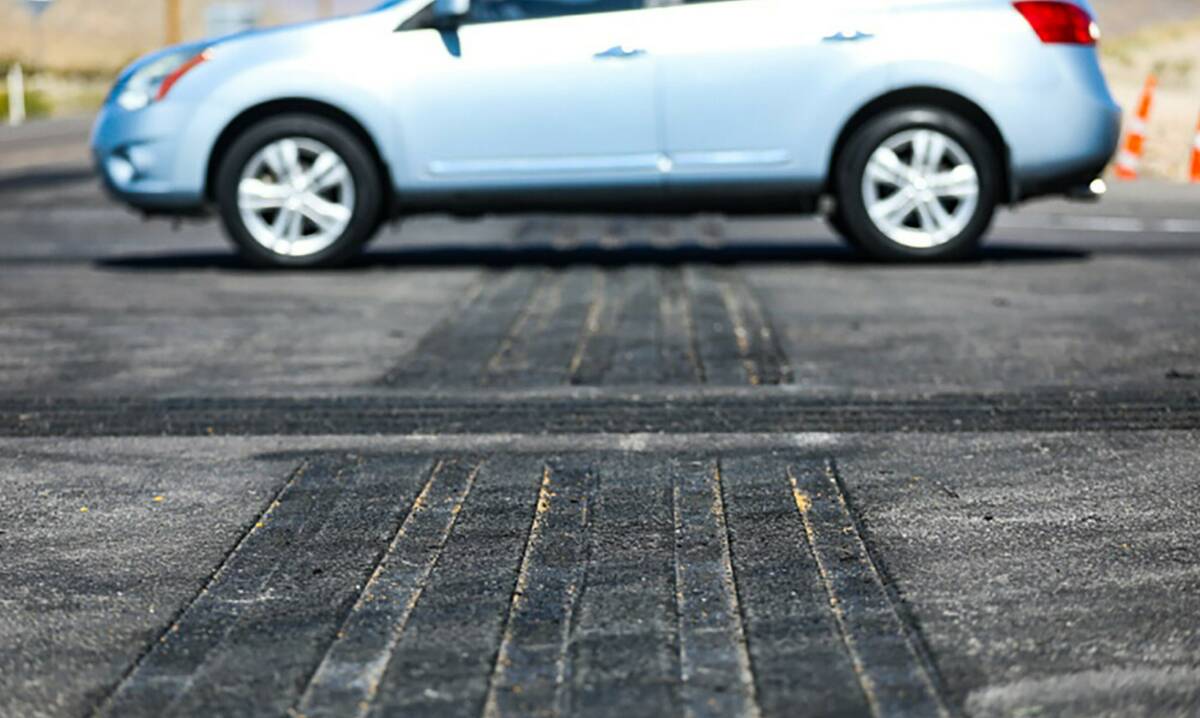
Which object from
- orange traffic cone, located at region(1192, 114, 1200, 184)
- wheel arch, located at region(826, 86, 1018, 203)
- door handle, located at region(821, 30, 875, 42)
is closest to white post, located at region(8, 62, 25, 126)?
orange traffic cone, located at region(1192, 114, 1200, 184)

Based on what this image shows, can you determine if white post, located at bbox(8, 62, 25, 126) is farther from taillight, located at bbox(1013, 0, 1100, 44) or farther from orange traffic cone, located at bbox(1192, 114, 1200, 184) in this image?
taillight, located at bbox(1013, 0, 1100, 44)

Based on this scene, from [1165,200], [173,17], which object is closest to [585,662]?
[1165,200]

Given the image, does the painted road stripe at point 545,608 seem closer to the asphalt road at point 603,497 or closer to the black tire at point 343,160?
the asphalt road at point 603,497

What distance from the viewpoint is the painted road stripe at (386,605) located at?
3.37 metres

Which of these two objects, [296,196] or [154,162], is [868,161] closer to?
[296,196]

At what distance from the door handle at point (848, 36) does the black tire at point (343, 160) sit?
7.53 ft

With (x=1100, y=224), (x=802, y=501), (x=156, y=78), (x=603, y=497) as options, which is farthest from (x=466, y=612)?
(x=1100, y=224)

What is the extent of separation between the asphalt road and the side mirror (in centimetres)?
135

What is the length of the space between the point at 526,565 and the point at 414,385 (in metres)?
2.52

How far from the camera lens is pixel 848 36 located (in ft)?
32.9

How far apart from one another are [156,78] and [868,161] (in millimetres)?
3527

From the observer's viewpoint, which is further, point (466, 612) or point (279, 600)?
point (279, 600)

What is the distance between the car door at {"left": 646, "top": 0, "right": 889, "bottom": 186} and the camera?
10031 mm

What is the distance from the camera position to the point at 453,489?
5.06 meters
